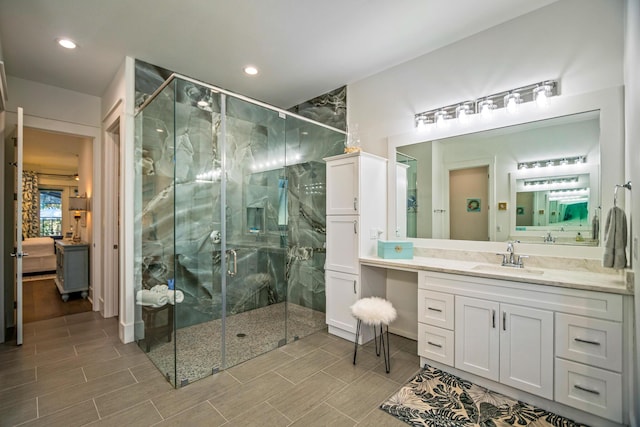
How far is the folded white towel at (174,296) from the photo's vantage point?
247 cm

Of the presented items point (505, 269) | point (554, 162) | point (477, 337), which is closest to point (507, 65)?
point (554, 162)

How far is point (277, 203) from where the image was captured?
3547 millimetres

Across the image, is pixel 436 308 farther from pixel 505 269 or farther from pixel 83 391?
pixel 83 391

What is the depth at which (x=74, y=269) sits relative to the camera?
4605mm

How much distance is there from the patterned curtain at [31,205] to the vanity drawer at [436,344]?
1013cm

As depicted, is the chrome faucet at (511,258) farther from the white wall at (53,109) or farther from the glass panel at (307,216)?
the white wall at (53,109)

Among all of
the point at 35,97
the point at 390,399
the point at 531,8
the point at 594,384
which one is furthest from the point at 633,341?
the point at 35,97

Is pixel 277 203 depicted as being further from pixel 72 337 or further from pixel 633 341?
pixel 633 341

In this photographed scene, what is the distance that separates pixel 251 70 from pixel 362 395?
3.41 m

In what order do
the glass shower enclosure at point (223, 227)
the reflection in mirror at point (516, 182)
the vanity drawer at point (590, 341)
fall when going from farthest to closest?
the glass shower enclosure at point (223, 227) → the reflection in mirror at point (516, 182) → the vanity drawer at point (590, 341)

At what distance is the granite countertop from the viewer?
1.74 metres

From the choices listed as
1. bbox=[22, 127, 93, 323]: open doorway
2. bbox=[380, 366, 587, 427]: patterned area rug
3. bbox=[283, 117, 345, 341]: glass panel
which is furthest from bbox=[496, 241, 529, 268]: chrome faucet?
bbox=[22, 127, 93, 323]: open doorway

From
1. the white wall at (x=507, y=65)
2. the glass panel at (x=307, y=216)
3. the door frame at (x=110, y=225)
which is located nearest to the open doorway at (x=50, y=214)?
the door frame at (x=110, y=225)

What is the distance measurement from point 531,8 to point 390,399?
319 cm
